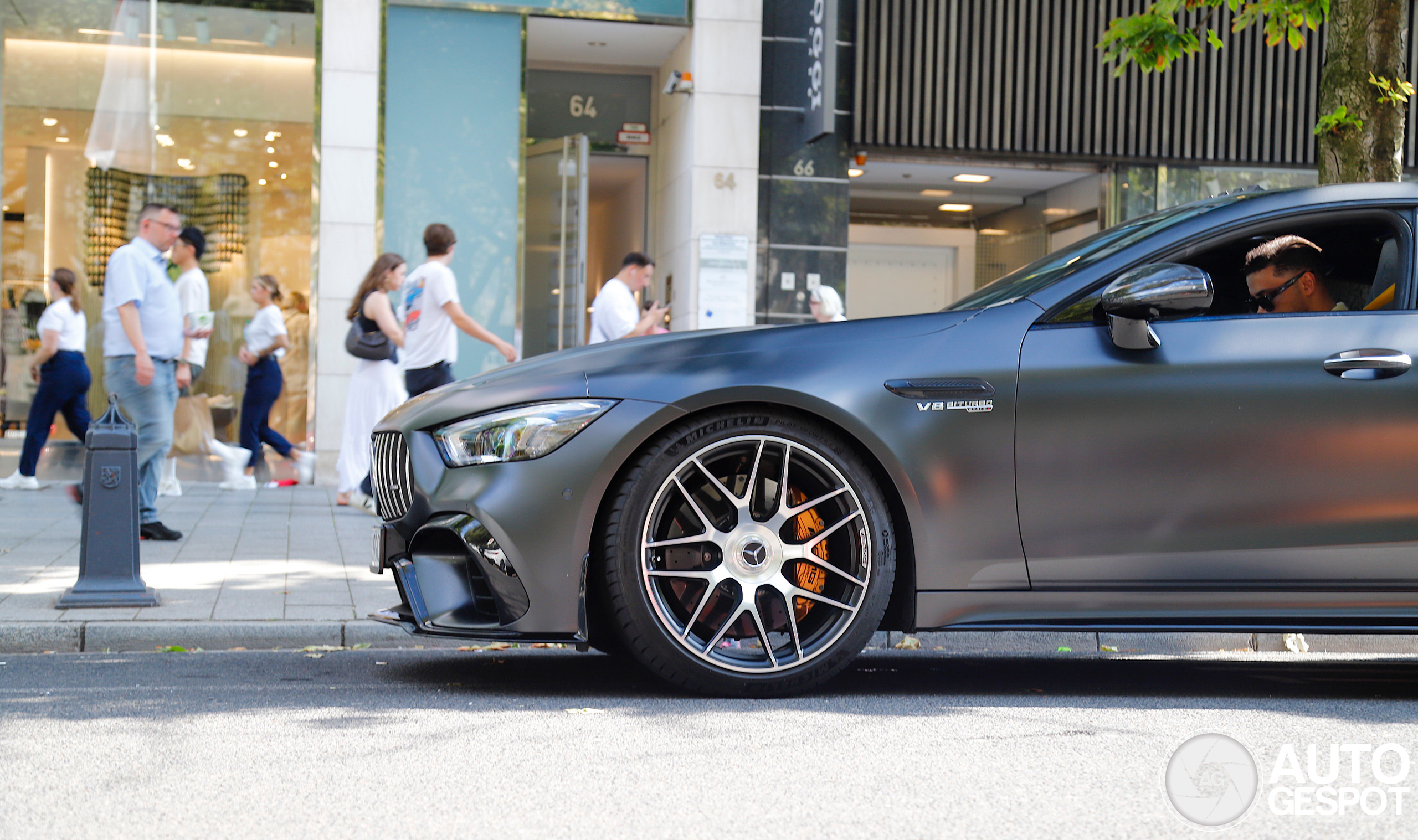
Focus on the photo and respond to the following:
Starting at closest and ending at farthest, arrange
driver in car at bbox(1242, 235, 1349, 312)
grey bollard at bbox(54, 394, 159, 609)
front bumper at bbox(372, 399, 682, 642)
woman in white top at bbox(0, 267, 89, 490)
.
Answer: front bumper at bbox(372, 399, 682, 642)
driver in car at bbox(1242, 235, 1349, 312)
grey bollard at bbox(54, 394, 159, 609)
woman in white top at bbox(0, 267, 89, 490)

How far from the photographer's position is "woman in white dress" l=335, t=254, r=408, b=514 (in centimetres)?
977

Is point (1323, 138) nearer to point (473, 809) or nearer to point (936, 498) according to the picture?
point (936, 498)

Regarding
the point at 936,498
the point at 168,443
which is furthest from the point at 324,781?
the point at 168,443

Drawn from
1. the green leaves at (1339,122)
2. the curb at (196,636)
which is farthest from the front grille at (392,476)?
the green leaves at (1339,122)

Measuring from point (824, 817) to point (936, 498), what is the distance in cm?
133

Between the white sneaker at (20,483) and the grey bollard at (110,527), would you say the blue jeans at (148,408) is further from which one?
the white sneaker at (20,483)

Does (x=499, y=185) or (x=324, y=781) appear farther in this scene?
(x=499, y=185)

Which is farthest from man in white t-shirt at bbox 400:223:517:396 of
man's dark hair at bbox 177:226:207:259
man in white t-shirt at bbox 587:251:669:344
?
man's dark hair at bbox 177:226:207:259

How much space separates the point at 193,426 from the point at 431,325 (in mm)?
4637

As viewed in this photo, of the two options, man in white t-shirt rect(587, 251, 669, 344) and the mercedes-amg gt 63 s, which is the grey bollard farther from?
man in white t-shirt rect(587, 251, 669, 344)

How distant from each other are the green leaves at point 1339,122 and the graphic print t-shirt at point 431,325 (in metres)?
5.29

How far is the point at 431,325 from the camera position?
30.7 feet

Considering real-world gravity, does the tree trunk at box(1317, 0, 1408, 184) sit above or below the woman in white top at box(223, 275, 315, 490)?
above

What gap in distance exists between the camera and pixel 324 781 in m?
3.28
